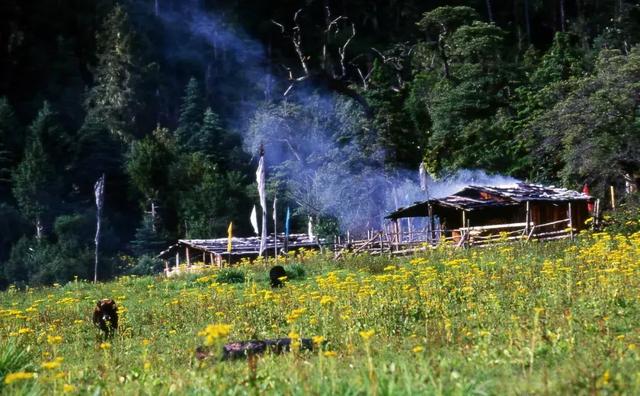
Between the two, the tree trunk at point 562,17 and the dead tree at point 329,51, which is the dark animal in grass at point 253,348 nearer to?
the dead tree at point 329,51

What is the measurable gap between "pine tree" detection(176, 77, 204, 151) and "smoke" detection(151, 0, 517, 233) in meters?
3.21

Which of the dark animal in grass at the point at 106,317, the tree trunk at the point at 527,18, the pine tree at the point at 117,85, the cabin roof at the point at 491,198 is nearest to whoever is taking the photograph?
the dark animal in grass at the point at 106,317

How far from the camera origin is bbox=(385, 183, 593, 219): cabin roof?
1302 inches

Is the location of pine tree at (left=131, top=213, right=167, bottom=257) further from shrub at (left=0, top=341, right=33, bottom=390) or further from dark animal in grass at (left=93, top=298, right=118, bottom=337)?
shrub at (left=0, top=341, right=33, bottom=390)

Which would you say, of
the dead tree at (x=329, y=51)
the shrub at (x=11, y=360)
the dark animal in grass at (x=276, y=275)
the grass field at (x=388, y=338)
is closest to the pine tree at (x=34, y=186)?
the dead tree at (x=329, y=51)

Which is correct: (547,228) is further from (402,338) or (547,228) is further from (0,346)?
(0,346)

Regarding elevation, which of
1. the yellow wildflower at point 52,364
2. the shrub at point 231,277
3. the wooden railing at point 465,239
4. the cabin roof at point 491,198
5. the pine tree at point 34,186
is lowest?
the yellow wildflower at point 52,364

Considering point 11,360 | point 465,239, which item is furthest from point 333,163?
point 11,360

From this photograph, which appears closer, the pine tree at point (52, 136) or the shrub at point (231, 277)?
the shrub at point (231, 277)

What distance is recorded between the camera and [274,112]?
5850 cm

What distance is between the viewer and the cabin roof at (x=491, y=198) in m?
33.1

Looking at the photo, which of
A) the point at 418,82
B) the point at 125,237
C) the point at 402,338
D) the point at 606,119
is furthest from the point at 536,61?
the point at 402,338

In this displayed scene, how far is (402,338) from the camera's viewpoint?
9914mm

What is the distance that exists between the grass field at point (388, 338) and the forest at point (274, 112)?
73.6 ft
